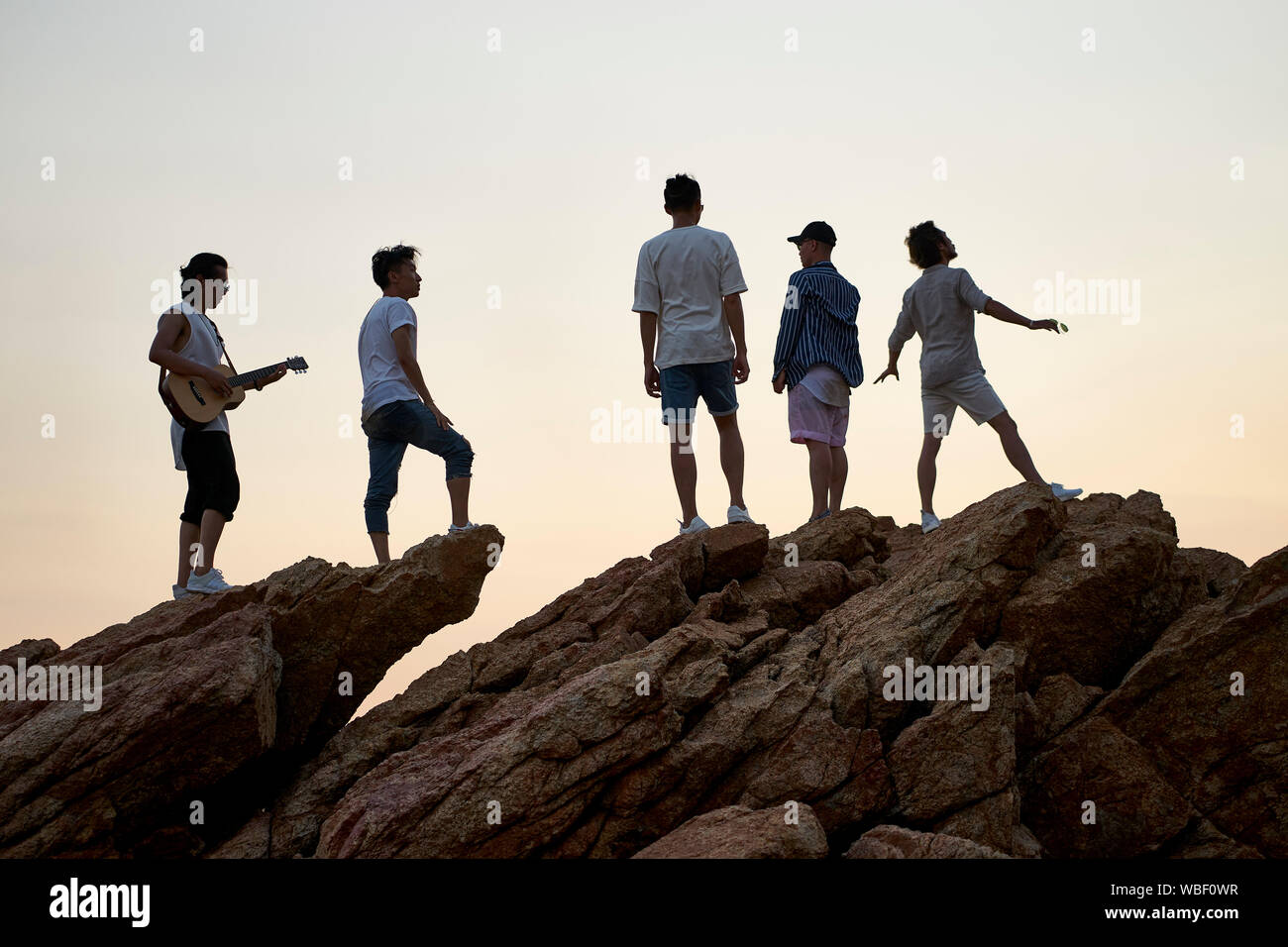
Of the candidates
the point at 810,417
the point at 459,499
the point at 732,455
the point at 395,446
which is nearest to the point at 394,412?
the point at 395,446

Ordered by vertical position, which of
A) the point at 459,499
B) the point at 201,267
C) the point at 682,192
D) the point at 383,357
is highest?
the point at 682,192

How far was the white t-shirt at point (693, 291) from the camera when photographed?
1384 centimetres

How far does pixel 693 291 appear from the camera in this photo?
13930 mm

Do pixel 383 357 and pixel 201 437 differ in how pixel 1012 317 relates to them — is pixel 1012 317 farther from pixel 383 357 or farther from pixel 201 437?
pixel 201 437

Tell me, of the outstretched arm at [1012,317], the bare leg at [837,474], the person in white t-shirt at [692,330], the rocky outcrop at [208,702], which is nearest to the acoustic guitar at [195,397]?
the rocky outcrop at [208,702]

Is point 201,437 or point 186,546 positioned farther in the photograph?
point 186,546

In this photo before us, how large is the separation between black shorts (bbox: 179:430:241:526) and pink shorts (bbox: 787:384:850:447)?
6.87m

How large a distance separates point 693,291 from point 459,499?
3.58 meters

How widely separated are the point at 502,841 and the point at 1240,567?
348 inches

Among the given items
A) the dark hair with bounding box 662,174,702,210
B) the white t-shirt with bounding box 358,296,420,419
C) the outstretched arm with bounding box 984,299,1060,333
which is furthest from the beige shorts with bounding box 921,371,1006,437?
the white t-shirt with bounding box 358,296,420,419

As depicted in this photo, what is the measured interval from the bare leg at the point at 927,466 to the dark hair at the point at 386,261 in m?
6.70

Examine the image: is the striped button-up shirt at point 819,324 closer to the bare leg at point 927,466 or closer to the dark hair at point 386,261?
the bare leg at point 927,466

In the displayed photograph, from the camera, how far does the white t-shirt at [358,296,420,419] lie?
1421 centimetres
